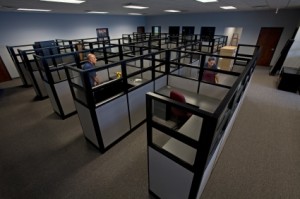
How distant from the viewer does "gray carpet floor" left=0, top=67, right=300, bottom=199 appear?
201 cm

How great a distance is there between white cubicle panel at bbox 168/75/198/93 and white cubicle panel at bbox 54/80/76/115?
7.98ft

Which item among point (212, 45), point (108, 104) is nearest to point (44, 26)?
point (108, 104)

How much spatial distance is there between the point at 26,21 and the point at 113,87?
657cm

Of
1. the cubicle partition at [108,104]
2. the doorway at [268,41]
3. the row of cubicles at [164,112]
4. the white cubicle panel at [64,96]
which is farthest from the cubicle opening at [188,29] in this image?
the white cubicle panel at [64,96]

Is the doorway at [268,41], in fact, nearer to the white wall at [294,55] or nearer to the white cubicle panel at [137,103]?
the white wall at [294,55]

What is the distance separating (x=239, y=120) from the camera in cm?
337

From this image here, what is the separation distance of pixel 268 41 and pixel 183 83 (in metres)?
7.01

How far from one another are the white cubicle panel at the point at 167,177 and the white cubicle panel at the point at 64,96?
2.74 metres

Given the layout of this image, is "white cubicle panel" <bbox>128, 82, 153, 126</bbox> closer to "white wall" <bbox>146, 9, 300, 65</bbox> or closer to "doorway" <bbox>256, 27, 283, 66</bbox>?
"doorway" <bbox>256, 27, 283, 66</bbox>

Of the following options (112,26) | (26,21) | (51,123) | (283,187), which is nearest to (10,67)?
(26,21)

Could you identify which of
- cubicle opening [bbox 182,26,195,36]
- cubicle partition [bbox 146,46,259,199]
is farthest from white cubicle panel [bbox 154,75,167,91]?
cubicle opening [bbox 182,26,195,36]

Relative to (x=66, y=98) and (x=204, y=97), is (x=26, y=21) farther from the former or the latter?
(x=204, y=97)

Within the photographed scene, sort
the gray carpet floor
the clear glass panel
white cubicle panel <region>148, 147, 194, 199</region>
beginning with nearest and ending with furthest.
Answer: white cubicle panel <region>148, 147, 194, 199</region>, the gray carpet floor, the clear glass panel

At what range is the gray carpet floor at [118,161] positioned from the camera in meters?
2.01
